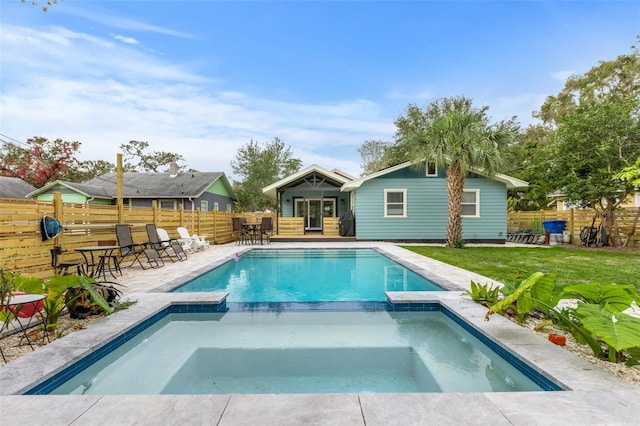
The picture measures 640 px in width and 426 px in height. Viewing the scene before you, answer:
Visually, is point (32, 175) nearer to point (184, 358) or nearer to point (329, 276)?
point (329, 276)

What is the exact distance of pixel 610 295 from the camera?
3168 millimetres

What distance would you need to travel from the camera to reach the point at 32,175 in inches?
1027

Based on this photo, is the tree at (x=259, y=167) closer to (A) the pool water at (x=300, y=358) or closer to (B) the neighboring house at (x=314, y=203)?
(B) the neighboring house at (x=314, y=203)

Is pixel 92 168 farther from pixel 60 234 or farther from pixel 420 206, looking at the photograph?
pixel 420 206

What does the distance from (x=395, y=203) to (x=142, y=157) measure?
32.7 metres

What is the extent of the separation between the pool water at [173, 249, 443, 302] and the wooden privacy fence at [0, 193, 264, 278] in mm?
2539

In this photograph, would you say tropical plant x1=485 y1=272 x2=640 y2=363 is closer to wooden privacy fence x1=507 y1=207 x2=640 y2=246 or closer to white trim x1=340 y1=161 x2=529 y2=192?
white trim x1=340 y1=161 x2=529 y2=192

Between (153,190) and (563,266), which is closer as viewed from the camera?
(563,266)

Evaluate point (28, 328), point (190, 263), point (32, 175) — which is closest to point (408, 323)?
point (28, 328)

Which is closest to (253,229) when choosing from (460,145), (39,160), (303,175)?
(303,175)

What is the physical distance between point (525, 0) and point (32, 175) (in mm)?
33735

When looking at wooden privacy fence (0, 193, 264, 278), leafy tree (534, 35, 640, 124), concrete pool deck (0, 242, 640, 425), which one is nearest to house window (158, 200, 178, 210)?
wooden privacy fence (0, 193, 264, 278)

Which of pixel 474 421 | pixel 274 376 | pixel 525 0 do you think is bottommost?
pixel 274 376

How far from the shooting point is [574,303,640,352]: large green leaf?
239 cm
